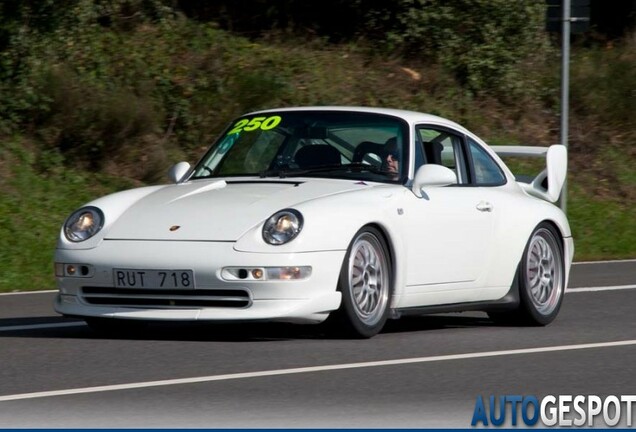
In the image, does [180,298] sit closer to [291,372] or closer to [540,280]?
[291,372]

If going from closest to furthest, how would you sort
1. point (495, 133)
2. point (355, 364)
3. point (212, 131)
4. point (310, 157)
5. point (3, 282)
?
point (355, 364) → point (310, 157) → point (3, 282) → point (212, 131) → point (495, 133)

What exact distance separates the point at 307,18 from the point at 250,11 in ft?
3.52

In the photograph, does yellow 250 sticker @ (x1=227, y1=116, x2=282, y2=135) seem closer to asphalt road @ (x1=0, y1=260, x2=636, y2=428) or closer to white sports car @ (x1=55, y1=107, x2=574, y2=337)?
white sports car @ (x1=55, y1=107, x2=574, y2=337)

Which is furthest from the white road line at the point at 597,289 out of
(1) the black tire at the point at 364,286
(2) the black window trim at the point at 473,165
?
(1) the black tire at the point at 364,286

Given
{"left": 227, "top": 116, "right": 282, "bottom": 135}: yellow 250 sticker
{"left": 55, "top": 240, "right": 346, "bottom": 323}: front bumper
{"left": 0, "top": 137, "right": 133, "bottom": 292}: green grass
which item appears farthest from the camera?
{"left": 0, "top": 137, "right": 133, "bottom": 292}: green grass

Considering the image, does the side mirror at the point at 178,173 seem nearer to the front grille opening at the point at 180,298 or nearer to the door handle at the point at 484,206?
the front grille opening at the point at 180,298

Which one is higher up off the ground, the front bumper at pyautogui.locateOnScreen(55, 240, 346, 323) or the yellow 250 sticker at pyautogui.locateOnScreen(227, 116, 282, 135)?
the yellow 250 sticker at pyautogui.locateOnScreen(227, 116, 282, 135)

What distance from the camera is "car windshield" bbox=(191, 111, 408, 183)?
9797mm

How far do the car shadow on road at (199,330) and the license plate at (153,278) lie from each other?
0.50m

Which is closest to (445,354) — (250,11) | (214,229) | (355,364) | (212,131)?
(355,364)

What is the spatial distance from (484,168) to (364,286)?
2066 mm

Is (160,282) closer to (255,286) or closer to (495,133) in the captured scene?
(255,286)

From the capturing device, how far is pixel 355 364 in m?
7.99

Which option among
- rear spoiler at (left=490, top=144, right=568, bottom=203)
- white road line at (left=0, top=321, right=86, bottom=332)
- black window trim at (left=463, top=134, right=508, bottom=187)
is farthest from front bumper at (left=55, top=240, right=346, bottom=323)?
rear spoiler at (left=490, top=144, right=568, bottom=203)
